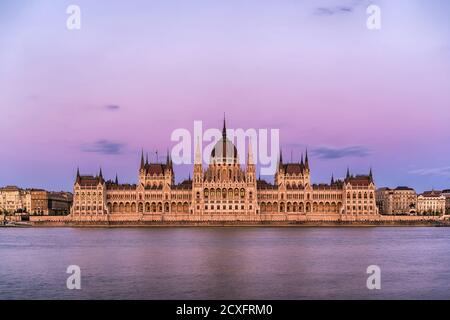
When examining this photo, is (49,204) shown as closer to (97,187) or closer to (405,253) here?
(97,187)

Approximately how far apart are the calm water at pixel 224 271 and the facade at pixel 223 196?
6067 cm

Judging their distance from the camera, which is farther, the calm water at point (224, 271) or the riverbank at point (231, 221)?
the riverbank at point (231, 221)

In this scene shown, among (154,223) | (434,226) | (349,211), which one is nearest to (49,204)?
(154,223)

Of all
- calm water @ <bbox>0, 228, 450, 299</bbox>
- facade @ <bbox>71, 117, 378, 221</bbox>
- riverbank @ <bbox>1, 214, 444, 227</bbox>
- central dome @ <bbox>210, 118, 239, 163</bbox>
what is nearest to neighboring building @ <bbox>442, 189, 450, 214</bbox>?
riverbank @ <bbox>1, 214, 444, 227</bbox>

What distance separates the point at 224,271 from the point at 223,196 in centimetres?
8156

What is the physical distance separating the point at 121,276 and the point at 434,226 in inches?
3790

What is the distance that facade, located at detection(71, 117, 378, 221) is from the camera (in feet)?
397

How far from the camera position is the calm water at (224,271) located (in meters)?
31.7

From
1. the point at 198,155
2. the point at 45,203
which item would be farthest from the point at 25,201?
the point at 198,155

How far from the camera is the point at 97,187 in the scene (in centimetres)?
12300

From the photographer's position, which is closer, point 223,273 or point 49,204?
point 223,273

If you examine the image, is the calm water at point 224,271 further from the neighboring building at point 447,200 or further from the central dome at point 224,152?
the neighboring building at point 447,200

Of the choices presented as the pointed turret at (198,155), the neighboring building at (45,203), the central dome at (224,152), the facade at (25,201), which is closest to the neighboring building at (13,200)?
the facade at (25,201)
